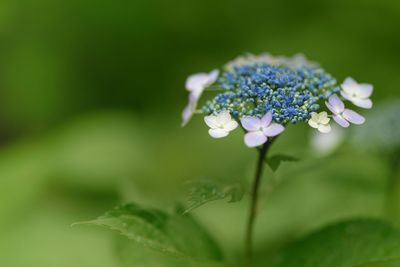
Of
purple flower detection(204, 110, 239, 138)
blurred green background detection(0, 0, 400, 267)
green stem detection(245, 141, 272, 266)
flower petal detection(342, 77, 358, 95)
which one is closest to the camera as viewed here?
purple flower detection(204, 110, 239, 138)

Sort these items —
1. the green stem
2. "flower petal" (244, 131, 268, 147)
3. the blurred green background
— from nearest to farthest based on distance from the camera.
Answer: "flower petal" (244, 131, 268, 147), the green stem, the blurred green background

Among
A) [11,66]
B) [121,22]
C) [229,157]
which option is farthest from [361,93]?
[11,66]

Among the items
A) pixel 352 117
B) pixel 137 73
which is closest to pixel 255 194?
pixel 352 117

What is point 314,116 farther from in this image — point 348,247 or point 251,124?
point 348,247

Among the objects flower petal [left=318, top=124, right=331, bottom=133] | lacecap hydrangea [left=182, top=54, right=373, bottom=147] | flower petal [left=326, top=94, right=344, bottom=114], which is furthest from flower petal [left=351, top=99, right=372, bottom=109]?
flower petal [left=318, top=124, right=331, bottom=133]

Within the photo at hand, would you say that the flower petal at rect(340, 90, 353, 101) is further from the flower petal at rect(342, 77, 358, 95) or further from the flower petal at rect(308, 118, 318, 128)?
the flower petal at rect(308, 118, 318, 128)

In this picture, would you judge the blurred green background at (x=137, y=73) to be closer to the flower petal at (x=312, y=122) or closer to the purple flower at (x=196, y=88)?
the purple flower at (x=196, y=88)
